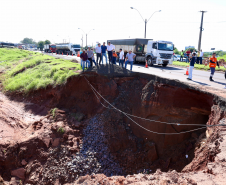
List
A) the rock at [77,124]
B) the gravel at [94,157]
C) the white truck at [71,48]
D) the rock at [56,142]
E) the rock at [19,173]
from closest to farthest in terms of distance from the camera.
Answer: the rock at [19,173] < the gravel at [94,157] < the rock at [56,142] < the rock at [77,124] < the white truck at [71,48]

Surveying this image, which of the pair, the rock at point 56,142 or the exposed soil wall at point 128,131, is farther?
the rock at point 56,142

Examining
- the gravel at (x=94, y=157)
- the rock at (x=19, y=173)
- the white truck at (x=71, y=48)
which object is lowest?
the rock at (x=19, y=173)

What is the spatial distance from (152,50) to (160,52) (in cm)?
100

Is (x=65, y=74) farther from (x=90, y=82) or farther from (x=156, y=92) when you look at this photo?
(x=156, y=92)

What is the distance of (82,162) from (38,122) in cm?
398

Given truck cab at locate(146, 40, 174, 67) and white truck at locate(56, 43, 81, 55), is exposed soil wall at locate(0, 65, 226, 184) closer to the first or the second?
truck cab at locate(146, 40, 174, 67)

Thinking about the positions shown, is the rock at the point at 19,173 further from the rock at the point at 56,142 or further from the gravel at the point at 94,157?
the gravel at the point at 94,157

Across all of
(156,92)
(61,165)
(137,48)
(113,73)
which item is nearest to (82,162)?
(61,165)

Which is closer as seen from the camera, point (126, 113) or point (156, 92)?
point (156, 92)

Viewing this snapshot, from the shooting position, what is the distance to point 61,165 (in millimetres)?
8711

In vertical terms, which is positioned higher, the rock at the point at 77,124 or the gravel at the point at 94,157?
the rock at the point at 77,124

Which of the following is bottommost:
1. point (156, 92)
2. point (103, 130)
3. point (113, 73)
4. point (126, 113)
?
point (103, 130)

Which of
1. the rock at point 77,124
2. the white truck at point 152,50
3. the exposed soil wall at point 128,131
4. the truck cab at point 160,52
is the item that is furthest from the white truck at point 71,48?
the rock at point 77,124

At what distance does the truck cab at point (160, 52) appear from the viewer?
20438 mm
